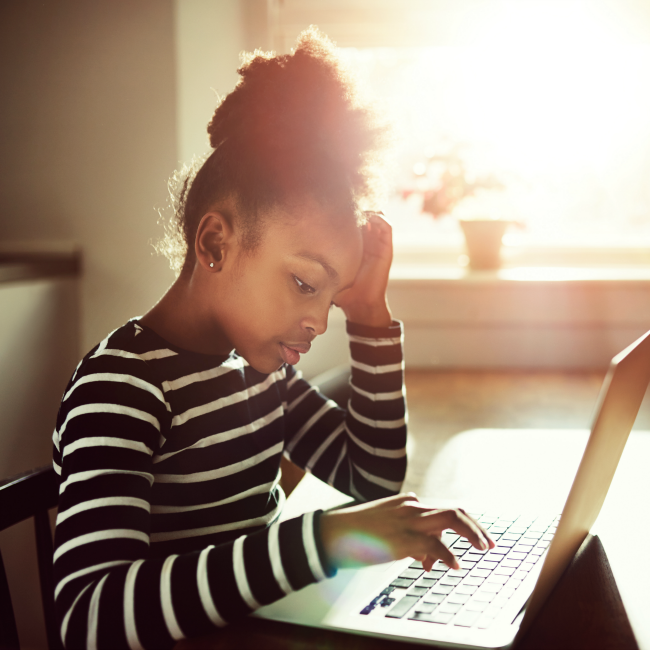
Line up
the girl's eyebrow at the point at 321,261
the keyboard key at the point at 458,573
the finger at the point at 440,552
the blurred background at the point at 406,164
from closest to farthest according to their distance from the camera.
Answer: the finger at the point at 440,552, the keyboard key at the point at 458,573, the girl's eyebrow at the point at 321,261, the blurred background at the point at 406,164

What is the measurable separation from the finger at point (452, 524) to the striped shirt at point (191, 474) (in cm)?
8

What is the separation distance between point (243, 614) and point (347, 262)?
0.35m

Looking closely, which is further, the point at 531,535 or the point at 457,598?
the point at 531,535

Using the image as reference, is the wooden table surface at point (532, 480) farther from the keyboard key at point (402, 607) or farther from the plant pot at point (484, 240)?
the plant pot at point (484, 240)

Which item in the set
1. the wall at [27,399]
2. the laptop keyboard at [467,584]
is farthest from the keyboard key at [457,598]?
the wall at [27,399]

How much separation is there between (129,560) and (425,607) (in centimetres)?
23

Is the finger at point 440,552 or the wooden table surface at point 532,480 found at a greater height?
the finger at point 440,552

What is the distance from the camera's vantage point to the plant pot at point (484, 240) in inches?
81.9

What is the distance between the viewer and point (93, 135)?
1.58m

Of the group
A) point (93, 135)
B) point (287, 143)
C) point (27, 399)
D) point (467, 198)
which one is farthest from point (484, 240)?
point (287, 143)

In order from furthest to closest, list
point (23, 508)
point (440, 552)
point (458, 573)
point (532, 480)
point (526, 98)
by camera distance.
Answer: point (526, 98), point (532, 480), point (23, 508), point (458, 573), point (440, 552)

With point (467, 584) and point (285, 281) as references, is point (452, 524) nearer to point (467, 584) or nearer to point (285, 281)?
point (467, 584)

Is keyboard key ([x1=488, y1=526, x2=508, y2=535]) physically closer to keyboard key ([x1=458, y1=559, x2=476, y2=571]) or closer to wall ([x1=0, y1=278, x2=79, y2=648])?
keyboard key ([x1=458, y1=559, x2=476, y2=571])

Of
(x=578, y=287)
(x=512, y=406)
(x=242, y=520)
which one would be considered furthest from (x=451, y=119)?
(x=242, y=520)
